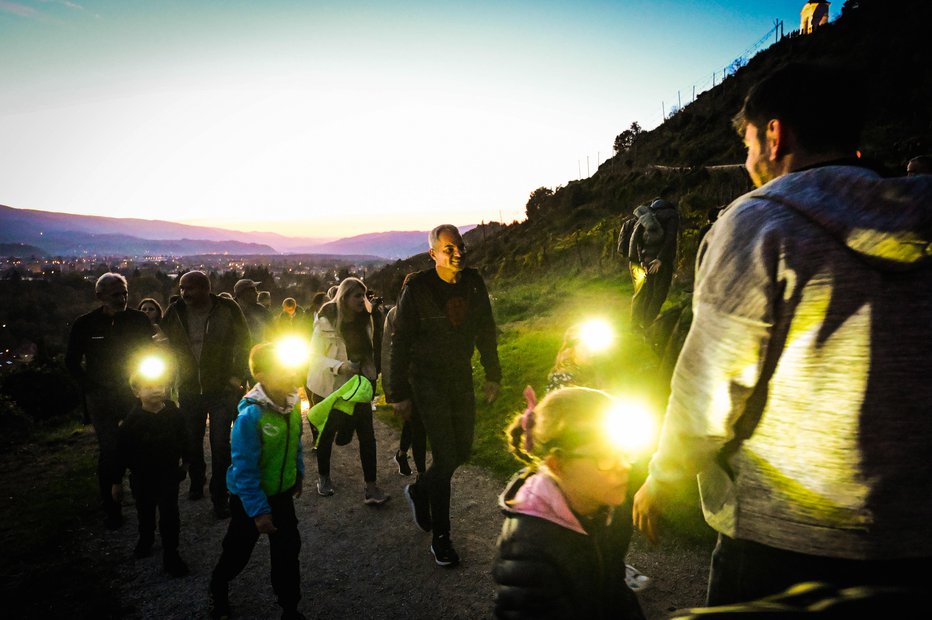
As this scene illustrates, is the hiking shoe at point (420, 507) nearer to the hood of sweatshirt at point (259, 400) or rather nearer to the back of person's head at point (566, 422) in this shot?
the hood of sweatshirt at point (259, 400)

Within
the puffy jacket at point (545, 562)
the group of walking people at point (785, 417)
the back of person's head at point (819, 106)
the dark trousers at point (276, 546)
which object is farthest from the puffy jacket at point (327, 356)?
the back of person's head at point (819, 106)

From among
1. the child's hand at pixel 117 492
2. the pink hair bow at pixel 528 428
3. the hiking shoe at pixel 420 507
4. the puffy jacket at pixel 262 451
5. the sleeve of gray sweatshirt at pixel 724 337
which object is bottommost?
the hiking shoe at pixel 420 507

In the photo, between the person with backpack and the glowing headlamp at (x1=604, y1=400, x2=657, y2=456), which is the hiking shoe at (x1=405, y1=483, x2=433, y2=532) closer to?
the glowing headlamp at (x1=604, y1=400, x2=657, y2=456)

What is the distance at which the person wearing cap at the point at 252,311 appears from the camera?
683cm

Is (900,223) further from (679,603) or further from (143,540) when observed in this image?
(143,540)

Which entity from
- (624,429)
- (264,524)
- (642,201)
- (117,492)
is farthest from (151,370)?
(642,201)

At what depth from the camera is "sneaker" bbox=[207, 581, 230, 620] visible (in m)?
3.34

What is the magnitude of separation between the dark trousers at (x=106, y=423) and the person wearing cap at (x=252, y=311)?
1.94 meters

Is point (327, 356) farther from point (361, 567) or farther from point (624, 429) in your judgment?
point (624, 429)

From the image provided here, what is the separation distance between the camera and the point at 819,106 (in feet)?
4.59

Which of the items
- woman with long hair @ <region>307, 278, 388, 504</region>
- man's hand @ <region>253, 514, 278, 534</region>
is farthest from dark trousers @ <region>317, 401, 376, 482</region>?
man's hand @ <region>253, 514, 278, 534</region>

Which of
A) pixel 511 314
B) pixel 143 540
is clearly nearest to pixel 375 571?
pixel 143 540

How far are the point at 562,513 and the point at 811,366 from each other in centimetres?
92

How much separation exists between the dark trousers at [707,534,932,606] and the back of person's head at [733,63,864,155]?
1126mm
